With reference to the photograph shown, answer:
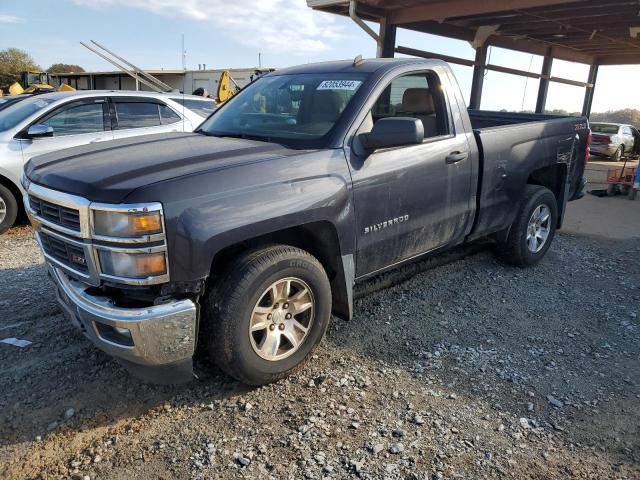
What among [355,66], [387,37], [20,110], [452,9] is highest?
[452,9]

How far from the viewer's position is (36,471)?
240 cm

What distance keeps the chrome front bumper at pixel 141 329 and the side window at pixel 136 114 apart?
509cm

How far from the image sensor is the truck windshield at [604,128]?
61.8 ft

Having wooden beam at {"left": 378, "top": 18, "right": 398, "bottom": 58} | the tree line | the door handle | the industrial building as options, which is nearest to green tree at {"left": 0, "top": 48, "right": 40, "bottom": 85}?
the tree line

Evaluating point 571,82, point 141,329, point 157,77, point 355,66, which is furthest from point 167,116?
point 157,77

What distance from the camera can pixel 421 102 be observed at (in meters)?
4.18

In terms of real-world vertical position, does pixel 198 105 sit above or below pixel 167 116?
above

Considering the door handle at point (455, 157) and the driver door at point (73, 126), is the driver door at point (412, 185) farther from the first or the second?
the driver door at point (73, 126)

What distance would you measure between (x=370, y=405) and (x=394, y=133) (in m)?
1.66

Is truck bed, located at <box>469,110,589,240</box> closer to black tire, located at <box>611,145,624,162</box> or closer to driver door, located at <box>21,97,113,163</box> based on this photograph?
driver door, located at <box>21,97,113,163</box>

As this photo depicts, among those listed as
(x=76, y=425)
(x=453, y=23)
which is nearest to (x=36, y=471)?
(x=76, y=425)

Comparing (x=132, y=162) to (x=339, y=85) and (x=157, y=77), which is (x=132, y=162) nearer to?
(x=339, y=85)

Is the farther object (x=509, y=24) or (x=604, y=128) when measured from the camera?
(x=604, y=128)

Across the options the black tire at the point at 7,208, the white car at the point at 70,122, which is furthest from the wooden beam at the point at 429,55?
the black tire at the point at 7,208
